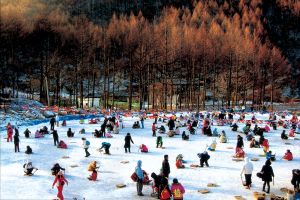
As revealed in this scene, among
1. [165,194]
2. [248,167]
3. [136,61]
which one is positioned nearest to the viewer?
[165,194]

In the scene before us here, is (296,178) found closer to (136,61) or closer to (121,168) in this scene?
(121,168)

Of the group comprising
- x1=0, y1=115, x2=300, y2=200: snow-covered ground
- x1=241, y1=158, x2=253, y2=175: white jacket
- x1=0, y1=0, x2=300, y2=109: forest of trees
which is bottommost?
x1=0, y1=115, x2=300, y2=200: snow-covered ground

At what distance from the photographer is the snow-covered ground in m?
19.4

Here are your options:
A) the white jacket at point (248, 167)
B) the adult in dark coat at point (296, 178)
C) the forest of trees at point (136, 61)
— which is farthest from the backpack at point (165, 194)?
the forest of trees at point (136, 61)

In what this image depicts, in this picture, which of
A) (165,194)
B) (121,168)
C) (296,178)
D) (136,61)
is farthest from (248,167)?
(136,61)

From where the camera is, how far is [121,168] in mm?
23672

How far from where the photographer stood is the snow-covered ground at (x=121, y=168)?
19375mm

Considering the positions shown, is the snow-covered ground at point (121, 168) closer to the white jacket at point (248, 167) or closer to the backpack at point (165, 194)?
the white jacket at point (248, 167)

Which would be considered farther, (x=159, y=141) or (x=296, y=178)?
(x=159, y=141)

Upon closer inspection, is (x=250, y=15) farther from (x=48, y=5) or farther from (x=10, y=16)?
(x=10, y=16)

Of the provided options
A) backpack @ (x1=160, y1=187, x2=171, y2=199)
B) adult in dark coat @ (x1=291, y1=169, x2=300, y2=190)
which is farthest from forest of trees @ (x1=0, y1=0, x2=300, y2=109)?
backpack @ (x1=160, y1=187, x2=171, y2=199)

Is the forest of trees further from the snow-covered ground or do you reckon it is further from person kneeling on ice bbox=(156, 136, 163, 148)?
person kneeling on ice bbox=(156, 136, 163, 148)

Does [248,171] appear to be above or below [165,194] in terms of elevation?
above

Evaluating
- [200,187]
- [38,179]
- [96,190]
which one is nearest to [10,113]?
[38,179]
